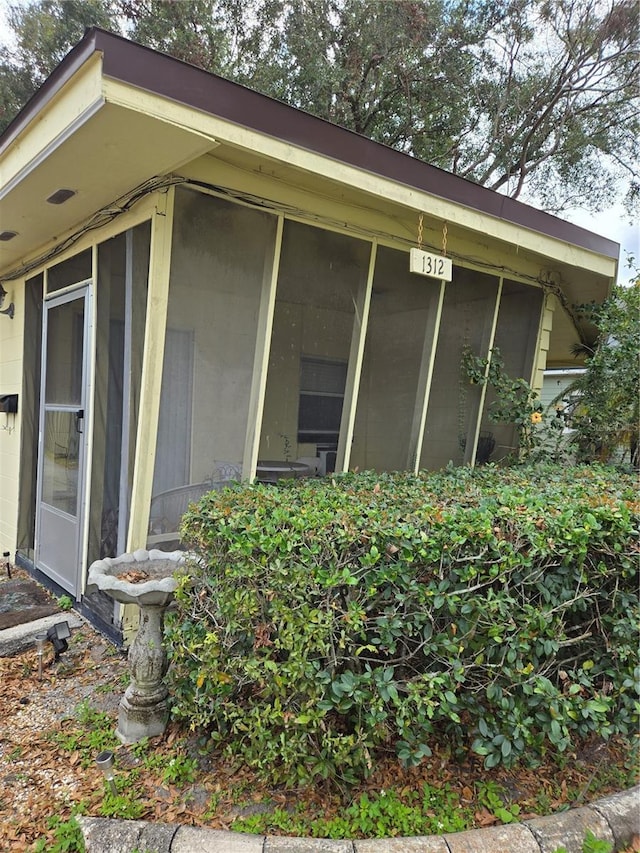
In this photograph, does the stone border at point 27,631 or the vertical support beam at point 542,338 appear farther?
the vertical support beam at point 542,338

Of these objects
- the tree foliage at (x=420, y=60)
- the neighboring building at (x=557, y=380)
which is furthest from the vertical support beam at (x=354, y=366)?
the neighboring building at (x=557, y=380)

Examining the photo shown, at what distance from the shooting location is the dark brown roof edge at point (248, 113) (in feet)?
6.88

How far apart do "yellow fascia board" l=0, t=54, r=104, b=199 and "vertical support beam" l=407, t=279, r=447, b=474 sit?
2876 millimetres

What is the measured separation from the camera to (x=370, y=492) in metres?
2.72

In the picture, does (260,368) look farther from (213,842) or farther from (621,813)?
(621,813)

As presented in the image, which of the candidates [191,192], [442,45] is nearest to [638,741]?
[191,192]

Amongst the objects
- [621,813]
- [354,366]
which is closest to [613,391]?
[354,366]

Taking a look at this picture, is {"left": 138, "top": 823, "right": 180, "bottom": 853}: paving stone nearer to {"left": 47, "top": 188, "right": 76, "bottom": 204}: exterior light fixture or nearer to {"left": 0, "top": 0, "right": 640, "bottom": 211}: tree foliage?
{"left": 47, "top": 188, "right": 76, "bottom": 204}: exterior light fixture

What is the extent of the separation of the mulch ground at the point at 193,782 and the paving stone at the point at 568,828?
105 mm

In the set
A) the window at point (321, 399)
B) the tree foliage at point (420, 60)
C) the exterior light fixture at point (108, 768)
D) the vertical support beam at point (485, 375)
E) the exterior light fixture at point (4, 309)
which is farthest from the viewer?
the tree foliage at point (420, 60)

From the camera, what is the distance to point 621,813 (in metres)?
1.82

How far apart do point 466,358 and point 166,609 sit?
3357 mm

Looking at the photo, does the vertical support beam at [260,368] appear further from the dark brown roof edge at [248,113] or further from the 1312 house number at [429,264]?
the 1312 house number at [429,264]

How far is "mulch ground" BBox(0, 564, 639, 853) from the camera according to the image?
184 centimetres
